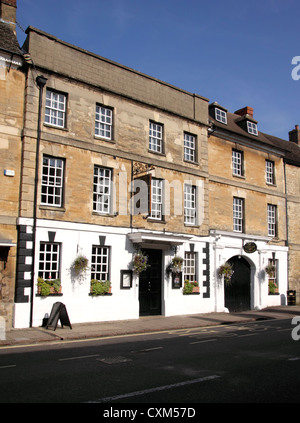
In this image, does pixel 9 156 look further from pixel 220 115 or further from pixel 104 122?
pixel 220 115

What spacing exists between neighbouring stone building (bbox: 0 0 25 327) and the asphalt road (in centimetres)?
366

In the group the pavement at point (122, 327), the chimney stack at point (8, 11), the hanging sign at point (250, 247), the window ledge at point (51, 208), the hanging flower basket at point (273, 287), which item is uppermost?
the chimney stack at point (8, 11)

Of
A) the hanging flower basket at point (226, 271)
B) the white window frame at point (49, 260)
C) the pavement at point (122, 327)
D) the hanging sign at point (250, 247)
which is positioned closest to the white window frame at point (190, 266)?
the hanging flower basket at point (226, 271)

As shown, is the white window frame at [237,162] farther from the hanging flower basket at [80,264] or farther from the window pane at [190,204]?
the hanging flower basket at [80,264]

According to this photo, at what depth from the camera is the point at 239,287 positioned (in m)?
22.6

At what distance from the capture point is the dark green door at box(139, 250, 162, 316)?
18234mm

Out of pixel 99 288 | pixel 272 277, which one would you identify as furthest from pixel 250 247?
pixel 99 288

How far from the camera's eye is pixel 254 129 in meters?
26.3

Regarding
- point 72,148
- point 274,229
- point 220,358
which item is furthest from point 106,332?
point 274,229

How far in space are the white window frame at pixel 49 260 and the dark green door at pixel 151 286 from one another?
4258mm

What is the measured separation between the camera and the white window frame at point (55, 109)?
16.0m

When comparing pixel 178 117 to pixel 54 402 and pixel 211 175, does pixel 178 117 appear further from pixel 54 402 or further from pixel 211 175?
pixel 54 402

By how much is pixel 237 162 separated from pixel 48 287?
45.4ft

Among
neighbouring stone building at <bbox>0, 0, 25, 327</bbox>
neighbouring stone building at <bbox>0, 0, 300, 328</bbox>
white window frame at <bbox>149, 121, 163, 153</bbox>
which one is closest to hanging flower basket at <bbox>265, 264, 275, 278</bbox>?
neighbouring stone building at <bbox>0, 0, 300, 328</bbox>
